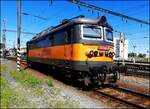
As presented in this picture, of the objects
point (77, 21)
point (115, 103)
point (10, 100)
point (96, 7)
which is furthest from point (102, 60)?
point (96, 7)

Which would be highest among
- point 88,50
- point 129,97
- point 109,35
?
point 109,35

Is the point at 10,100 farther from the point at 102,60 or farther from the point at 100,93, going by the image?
the point at 102,60

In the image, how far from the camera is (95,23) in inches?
494

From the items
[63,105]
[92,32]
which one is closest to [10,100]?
[63,105]

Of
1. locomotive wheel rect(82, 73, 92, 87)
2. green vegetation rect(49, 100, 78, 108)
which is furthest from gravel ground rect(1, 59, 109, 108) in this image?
locomotive wheel rect(82, 73, 92, 87)

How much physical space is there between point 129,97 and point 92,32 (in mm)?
3579

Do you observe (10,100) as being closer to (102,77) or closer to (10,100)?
(10,100)

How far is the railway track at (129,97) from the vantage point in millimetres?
9345

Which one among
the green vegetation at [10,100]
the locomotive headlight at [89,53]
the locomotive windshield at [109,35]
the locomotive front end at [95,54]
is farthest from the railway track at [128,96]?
the green vegetation at [10,100]

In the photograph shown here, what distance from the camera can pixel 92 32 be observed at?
12531 mm

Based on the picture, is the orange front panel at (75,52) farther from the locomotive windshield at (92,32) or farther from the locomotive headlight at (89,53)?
the locomotive windshield at (92,32)

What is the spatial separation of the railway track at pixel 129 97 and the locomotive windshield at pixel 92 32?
2516 mm

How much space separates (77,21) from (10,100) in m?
4.98

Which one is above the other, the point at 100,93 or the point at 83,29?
the point at 83,29
